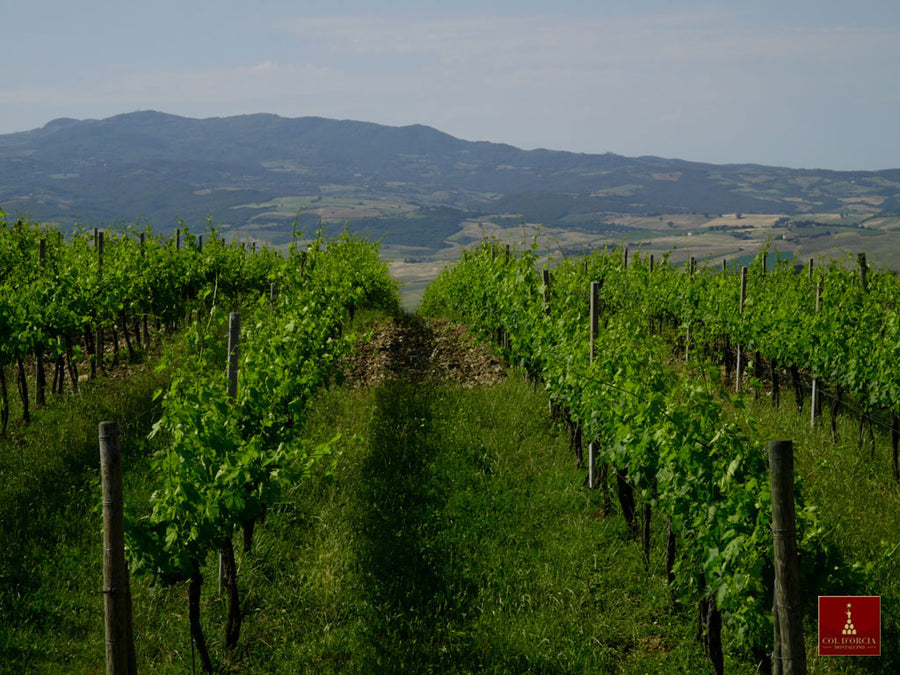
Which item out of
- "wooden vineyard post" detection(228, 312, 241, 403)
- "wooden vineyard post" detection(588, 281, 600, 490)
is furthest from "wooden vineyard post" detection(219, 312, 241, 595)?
"wooden vineyard post" detection(588, 281, 600, 490)

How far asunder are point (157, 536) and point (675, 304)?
14.1 metres

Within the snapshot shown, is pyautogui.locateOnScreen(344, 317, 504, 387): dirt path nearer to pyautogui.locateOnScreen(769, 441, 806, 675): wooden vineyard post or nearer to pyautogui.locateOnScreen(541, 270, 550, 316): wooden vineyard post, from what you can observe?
pyautogui.locateOnScreen(541, 270, 550, 316): wooden vineyard post

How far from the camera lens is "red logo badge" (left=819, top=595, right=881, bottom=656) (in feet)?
13.0

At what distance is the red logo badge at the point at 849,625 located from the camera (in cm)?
395

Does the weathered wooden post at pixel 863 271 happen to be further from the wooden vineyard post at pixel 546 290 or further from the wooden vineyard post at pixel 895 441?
the wooden vineyard post at pixel 546 290

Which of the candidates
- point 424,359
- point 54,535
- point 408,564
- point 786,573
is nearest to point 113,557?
Result: point 408,564

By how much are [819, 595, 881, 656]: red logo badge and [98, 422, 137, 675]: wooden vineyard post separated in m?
3.83

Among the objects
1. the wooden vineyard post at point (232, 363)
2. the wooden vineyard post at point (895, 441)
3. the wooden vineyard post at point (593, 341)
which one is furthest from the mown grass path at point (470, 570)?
the wooden vineyard post at point (895, 441)

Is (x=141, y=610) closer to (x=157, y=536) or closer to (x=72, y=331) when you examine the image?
(x=157, y=536)

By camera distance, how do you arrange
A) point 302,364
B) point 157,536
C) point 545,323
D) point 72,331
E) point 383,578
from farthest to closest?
point 72,331 < point 545,323 < point 302,364 < point 383,578 < point 157,536

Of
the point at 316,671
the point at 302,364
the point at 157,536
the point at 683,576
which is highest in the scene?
the point at 302,364

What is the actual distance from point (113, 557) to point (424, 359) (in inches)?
422

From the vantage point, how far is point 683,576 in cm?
461

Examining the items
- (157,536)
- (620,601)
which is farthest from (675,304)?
(157,536)
